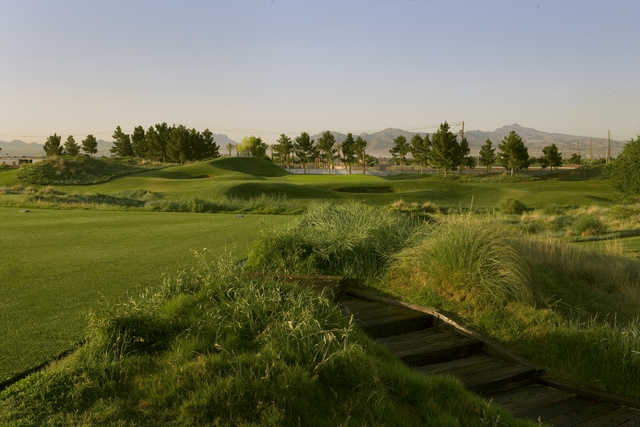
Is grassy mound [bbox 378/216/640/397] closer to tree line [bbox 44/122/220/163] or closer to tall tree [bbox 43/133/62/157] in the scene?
tree line [bbox 44/122/220/163]

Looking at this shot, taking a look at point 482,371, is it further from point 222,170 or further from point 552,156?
point 552,156

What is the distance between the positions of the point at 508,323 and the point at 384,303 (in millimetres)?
1323

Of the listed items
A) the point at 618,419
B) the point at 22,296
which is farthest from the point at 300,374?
the point at 22,296

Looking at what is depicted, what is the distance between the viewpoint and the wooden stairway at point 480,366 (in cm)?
368

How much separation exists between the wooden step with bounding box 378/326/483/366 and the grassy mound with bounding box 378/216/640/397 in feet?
1.25

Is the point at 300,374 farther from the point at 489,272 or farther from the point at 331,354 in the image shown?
the point at 489,272

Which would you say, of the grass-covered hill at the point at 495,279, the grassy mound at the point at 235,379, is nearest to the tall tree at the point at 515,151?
the grass-covered hill at the point at 495,279

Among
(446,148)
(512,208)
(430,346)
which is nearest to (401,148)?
(446,148)

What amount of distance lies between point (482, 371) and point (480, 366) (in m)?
0.12

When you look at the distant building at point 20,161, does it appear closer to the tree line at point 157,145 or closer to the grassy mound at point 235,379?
the tree line at point 157,145

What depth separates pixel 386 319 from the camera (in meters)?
4.97

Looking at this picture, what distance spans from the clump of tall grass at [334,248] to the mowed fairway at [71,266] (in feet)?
3.34

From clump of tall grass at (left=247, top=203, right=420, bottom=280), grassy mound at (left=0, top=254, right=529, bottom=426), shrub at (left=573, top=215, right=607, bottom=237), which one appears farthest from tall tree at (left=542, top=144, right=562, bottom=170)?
grassy mound at (left=0, top=254, right=529, bottom=426)

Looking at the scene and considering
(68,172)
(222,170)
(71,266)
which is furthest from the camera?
(222,170)
